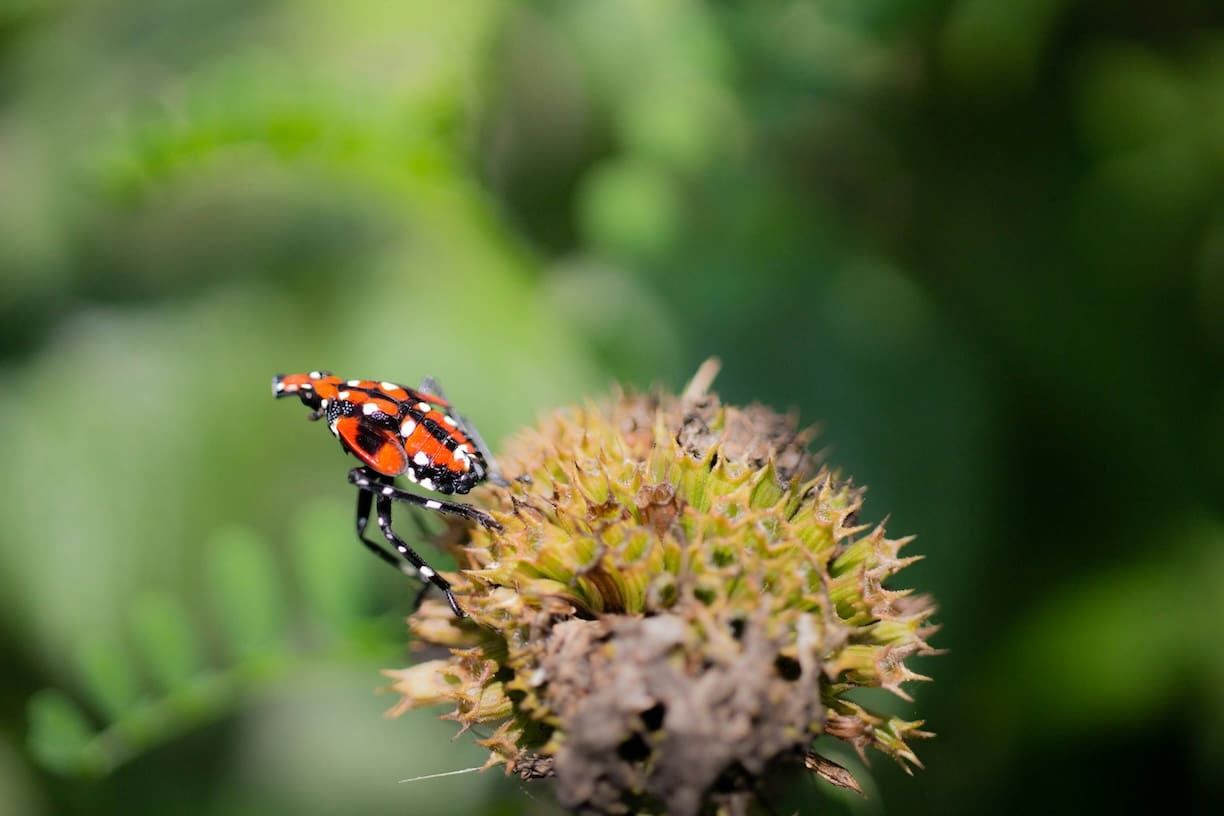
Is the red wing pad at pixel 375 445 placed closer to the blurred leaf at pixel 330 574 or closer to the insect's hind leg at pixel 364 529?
the insect's hind leg at pixel 364 529

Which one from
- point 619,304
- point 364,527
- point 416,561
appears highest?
point 619,304

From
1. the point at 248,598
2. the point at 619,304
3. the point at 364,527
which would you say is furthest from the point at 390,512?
the point at 619,304

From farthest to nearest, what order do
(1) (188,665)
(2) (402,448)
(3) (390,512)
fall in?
(1) (188,665)
(3) (390,512)
(2) (402,448)

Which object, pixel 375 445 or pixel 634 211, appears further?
pixel 634 211

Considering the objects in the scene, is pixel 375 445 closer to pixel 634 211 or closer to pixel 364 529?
pixel 364 529

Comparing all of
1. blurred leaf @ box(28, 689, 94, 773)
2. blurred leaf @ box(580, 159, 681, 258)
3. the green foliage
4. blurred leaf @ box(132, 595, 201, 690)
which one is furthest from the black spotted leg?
blurred leaf @ box(580, 159, 681, 258)

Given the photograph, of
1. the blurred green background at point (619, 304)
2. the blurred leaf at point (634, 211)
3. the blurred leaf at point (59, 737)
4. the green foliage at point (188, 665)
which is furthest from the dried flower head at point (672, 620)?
the blurred leaf at point (634, 211)

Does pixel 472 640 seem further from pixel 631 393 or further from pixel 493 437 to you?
pixel 493 437

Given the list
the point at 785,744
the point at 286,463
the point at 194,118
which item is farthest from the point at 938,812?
the point at 194,118

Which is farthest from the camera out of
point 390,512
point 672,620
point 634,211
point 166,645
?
point 634,211
